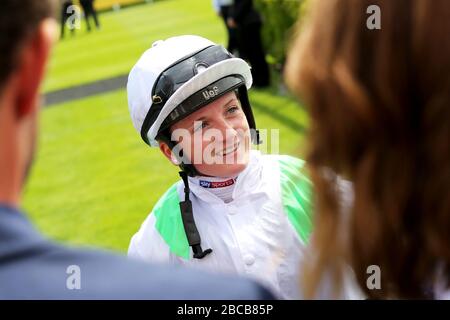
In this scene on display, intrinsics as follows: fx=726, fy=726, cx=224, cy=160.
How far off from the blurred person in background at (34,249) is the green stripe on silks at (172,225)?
1.43 metres

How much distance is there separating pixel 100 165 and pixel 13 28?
→ 7.56 metres

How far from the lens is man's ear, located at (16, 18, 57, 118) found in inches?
44.6

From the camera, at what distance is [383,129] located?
1.35 metres

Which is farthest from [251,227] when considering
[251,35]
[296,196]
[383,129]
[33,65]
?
[251,35]

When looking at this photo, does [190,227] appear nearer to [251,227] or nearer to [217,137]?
[251,227]

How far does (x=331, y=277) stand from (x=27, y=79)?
0.72 meters

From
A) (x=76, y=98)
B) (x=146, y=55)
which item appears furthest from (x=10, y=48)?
(x=76, y=98)

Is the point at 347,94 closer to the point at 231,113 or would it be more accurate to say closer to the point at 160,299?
the point at 160,299

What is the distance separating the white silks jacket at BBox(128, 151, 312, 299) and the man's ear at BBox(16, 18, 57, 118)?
4.72 ft

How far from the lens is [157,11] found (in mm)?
22844

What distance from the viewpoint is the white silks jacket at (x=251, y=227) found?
8.23 ft

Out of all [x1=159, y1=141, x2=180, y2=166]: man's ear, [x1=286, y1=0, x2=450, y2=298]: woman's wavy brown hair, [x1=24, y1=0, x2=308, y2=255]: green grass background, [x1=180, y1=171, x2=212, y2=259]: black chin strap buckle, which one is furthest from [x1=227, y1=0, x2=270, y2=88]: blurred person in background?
[x1=286, y1=0, x2=450, y2=298]: woman's wavy brown hair

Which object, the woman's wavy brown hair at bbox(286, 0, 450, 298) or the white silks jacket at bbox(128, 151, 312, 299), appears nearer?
the woman's wavy brown hair at bbox(286, 0, 450, 298)

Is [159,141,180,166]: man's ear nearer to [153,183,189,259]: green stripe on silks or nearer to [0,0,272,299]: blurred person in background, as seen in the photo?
[153,183,189,259]: green stripe on silks
